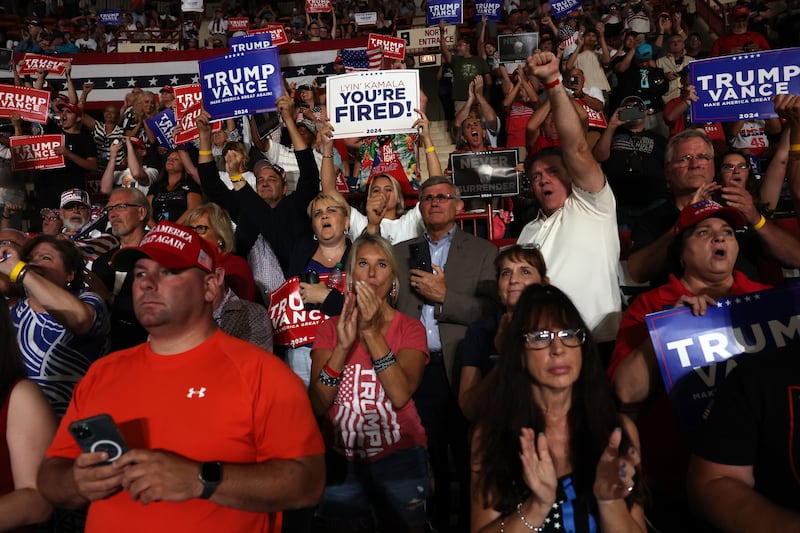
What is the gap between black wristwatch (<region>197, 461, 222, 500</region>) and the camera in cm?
213

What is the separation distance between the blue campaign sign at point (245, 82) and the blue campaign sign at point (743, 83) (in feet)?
10.7

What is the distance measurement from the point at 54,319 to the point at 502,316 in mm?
2122

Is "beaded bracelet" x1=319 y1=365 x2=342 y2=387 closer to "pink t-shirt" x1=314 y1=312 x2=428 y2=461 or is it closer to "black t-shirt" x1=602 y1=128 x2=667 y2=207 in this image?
"pink t-shirt" x1=314 y1=312 x2=428 y2=461

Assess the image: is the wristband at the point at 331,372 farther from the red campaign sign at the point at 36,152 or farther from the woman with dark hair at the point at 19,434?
the red campaign sign at the point at 36,152

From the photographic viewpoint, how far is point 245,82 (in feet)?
21.2

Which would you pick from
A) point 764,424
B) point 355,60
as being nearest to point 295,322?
point 764,424

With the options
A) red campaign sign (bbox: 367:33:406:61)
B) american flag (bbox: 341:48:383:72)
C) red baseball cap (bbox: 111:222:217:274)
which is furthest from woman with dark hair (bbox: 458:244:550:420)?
american flag (bbox: 341:48:383:72)

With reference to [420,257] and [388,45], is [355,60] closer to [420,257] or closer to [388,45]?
[388,45]

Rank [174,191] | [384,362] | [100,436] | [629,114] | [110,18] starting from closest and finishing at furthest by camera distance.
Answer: [100,436]
[384,362]
[629,114]
[174,191]
[110,18]

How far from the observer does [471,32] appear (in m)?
14.9

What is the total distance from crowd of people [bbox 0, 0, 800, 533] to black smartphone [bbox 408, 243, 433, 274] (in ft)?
0.06

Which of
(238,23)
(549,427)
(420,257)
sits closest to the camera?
(549,427)

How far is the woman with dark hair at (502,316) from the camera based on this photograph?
139 inches

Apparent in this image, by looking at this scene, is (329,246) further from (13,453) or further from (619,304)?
(13,453)
